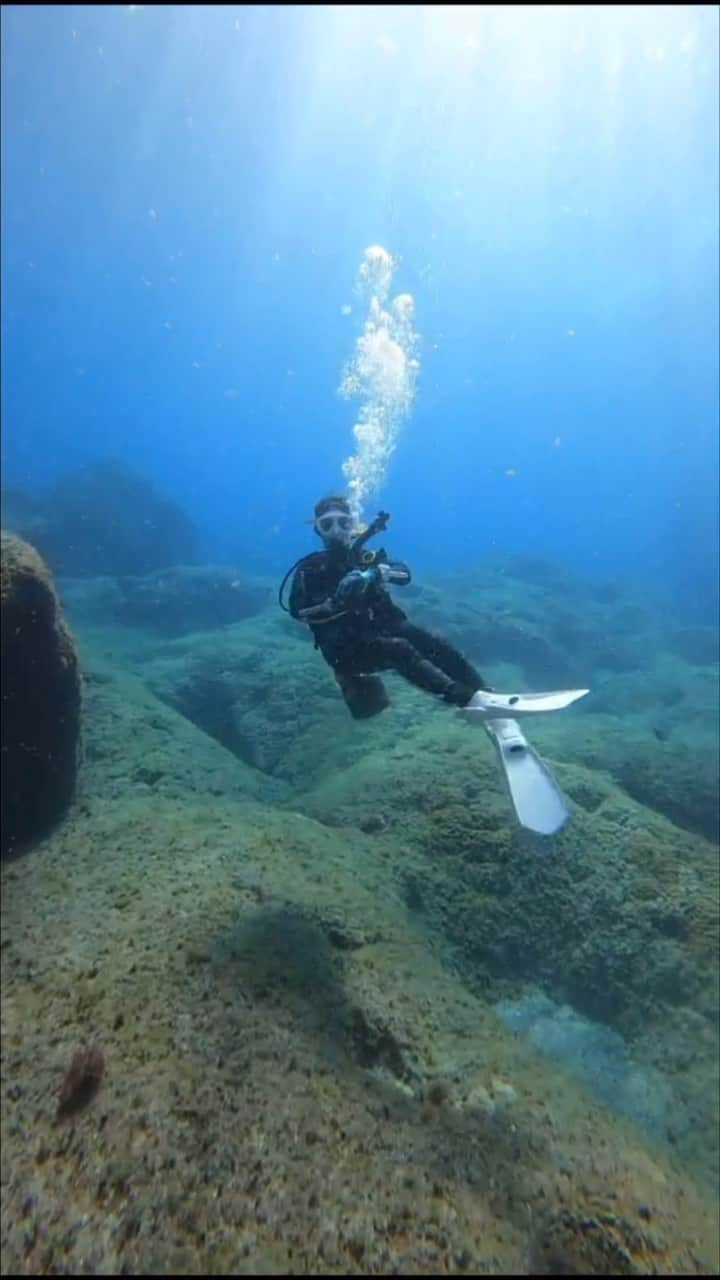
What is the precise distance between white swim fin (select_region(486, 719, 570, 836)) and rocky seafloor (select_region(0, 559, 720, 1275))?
4.09 ft

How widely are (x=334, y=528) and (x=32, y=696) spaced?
3.15 metres

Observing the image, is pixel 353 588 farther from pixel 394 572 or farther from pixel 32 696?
pixel 32 696

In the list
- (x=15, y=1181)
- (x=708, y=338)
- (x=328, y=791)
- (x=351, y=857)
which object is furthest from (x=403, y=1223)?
(x=708, y=338)

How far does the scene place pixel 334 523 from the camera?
6.43 metres

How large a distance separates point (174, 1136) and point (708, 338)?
329ft

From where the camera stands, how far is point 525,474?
174 meters

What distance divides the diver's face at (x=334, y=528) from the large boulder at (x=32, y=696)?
8.44ft

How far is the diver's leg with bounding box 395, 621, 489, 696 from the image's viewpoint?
577 centimetres

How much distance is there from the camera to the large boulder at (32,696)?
510cm

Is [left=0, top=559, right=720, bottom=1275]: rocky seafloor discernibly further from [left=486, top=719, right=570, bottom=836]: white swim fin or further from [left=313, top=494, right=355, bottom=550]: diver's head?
[left=313, top=494, right=355, bottom=550]: diver's head

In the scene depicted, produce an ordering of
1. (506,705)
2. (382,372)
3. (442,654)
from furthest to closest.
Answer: (382,372) < (442,654) < (506,705)

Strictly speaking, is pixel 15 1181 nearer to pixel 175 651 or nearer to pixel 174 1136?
pixel 174 1136

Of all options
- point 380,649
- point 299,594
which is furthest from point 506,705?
point 299,594

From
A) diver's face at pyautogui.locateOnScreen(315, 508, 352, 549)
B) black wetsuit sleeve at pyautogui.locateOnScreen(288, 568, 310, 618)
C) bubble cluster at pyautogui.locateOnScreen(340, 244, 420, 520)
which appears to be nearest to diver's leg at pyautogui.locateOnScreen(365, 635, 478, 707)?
black wetsuit sleeve at pyautogui.locateOnScreen(288, 568, 310, 618)
